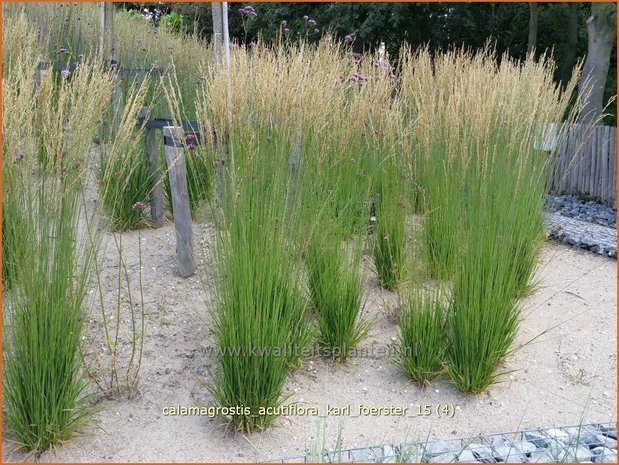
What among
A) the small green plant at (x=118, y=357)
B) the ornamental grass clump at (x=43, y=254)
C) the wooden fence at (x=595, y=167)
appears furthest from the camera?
the wooden fence at (x=595, y=167)

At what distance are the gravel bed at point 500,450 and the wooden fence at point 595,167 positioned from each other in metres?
4.99

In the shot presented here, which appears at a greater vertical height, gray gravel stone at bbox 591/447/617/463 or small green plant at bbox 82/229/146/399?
small green plant at bbox 82/229/146/399

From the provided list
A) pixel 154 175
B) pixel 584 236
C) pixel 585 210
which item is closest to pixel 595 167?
pixel 585 210

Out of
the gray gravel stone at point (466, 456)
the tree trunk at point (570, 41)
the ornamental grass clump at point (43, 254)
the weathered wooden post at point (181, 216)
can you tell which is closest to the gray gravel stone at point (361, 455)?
the gray gravel stone at point (466, 456)

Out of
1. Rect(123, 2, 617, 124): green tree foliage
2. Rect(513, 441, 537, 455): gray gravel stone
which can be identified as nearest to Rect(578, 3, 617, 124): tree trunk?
Rect(123, 2, 617, 124): green tree foliage

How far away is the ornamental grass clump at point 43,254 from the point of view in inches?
92.8

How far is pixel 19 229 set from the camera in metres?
2.47

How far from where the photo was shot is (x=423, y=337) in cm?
307

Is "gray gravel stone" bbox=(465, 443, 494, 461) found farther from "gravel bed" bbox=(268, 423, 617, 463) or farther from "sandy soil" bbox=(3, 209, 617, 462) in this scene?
"sandy soil" bbox=(3, 209, 617, 462)

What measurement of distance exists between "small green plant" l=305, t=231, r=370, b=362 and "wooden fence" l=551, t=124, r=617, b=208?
15.8ft

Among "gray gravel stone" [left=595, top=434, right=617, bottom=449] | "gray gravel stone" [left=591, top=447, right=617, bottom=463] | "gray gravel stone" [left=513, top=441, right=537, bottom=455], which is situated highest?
"gray gravel stone" [left=513, top=441, right=537, bottom=455]

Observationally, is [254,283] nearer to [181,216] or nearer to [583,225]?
[181,216]

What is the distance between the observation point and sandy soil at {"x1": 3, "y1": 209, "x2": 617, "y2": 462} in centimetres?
266

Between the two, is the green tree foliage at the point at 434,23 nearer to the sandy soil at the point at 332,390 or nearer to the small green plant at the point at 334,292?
the sandy soil at the point at 332,390
